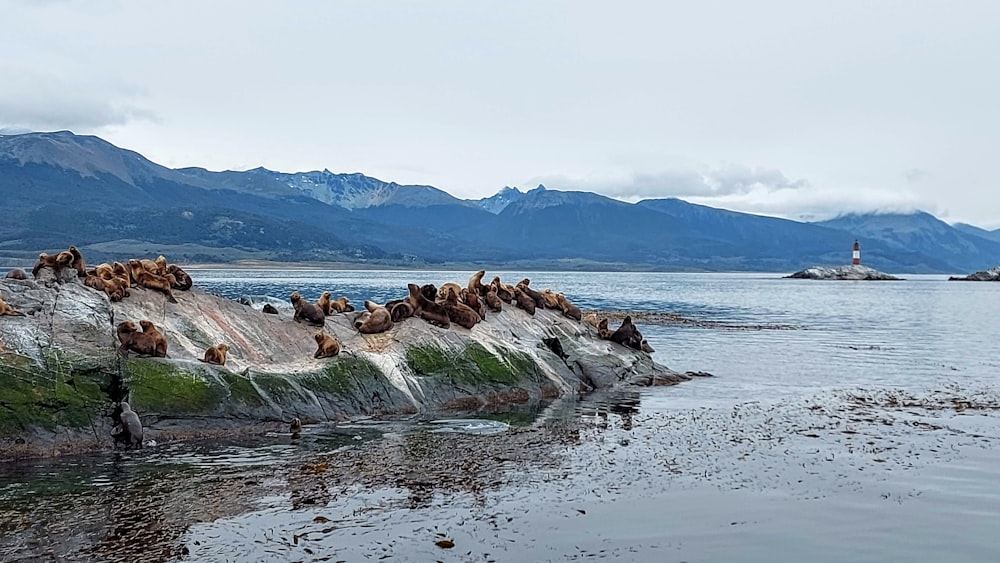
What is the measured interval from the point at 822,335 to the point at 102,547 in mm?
48123

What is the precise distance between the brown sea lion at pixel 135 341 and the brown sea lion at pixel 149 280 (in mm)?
3300

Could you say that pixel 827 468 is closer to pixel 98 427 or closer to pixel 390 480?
pixel 390 480

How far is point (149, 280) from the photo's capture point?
73.4 feet

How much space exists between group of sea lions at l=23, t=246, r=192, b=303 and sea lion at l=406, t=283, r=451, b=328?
6.16m

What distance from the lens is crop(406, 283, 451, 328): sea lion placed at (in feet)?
84.8

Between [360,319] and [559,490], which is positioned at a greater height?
[360,319]

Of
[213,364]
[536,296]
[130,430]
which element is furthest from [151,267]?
[536,296]

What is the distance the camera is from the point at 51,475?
15305 millimetres

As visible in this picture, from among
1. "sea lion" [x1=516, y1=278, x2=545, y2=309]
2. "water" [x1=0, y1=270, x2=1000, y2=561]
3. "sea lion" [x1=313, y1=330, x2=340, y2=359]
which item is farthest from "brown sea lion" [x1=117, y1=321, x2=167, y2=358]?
"sea lion" [x1=516, y1=278, x2=545, y2=309]

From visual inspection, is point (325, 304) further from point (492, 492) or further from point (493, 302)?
point (492, 492)

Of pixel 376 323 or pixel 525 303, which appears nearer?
pixel 376 323

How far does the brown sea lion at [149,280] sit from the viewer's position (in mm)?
22297

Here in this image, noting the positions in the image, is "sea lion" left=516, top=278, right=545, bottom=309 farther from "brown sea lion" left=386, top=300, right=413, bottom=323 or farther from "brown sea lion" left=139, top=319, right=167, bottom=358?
"brown sea lion" left=139, top=319, right=167, bottom=358

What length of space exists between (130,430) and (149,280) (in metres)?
5.77
